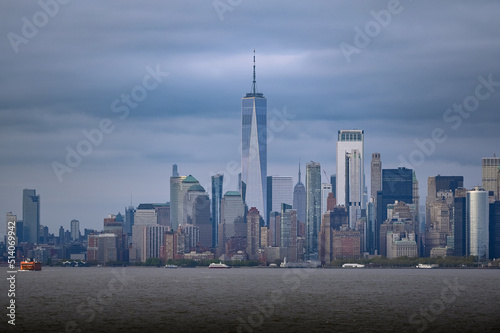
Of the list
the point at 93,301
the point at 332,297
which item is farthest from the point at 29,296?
the point at 332,297

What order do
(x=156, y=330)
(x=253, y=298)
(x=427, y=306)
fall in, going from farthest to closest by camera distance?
(x=253, y=298) < (x=427, y=306) < (x=156, y=330)

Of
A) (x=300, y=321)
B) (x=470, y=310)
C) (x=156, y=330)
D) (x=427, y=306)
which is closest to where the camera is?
(x=156, y=330)

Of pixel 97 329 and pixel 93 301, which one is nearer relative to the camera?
pixel 97 329

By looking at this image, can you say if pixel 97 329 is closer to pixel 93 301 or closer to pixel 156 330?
pixel 156 330

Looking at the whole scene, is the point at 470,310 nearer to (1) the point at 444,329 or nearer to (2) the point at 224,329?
(1) the point at 444,329

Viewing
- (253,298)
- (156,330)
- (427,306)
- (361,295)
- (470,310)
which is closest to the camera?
(156,330)

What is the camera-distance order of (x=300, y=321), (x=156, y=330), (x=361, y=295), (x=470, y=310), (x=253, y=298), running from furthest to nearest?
(x=361, y=295)
(x=253, y=298)
(x=470, y=310)
(x=300, y=321)
(x=156, y=330)

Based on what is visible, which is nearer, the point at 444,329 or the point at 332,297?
the point at 444,329

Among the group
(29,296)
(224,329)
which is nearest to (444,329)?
(224,329)
